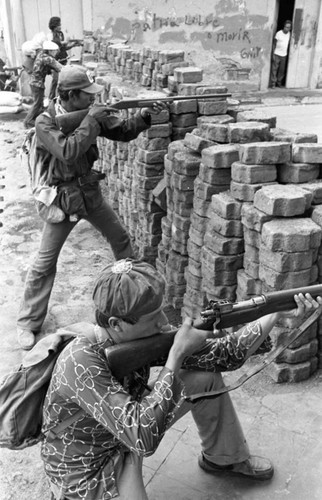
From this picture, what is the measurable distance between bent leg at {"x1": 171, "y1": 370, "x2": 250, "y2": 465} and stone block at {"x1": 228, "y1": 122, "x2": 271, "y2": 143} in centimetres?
Result: 202

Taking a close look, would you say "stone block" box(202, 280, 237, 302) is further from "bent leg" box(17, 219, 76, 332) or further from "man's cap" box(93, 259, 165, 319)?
"man's cap" box(93, 259, 165, 319)

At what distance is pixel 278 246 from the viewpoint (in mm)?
3189

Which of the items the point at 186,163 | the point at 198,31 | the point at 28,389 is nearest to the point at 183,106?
the point at 186,163

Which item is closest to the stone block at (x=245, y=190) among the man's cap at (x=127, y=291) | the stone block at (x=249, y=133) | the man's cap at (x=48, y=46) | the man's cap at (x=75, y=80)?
the stone block at (x=249, y=133)

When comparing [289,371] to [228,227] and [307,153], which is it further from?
[307,153]

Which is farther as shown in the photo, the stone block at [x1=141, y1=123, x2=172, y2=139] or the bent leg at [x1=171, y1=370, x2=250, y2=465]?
the stone block at [x1=141, y1=123, x2=172, y2=139]

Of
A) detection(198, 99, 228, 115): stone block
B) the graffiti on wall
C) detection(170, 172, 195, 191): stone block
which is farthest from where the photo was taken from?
Result: the graffiti on wall

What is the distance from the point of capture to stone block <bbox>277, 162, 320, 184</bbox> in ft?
11.8

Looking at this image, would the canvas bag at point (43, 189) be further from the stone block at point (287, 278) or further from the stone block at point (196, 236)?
the stone block at point (287, 278)

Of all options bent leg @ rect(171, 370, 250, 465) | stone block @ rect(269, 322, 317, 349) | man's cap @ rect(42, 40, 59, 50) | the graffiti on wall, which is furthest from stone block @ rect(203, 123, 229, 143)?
the graffiti on wall

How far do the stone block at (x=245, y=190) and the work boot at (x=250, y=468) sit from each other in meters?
1.60

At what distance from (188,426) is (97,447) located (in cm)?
110

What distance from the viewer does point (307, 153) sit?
358cm

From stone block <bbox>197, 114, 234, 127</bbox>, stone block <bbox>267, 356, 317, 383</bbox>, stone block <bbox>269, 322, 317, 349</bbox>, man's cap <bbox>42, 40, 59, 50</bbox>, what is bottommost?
stone block <bbox>267, 356, 317, 383</bbox>
